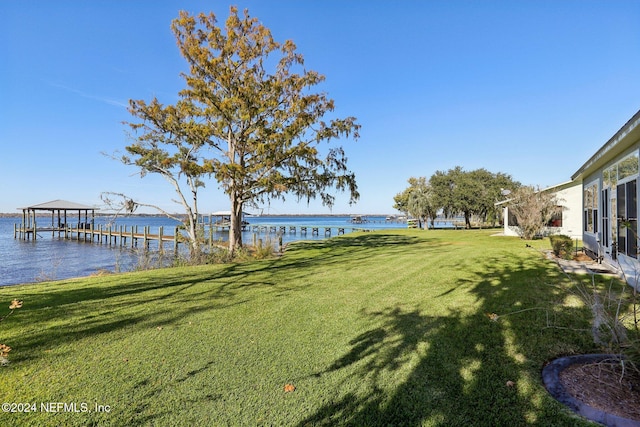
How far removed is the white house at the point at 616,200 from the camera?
21.8 feet

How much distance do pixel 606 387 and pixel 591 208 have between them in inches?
461

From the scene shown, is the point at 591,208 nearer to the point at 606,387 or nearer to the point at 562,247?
the point at 562,247

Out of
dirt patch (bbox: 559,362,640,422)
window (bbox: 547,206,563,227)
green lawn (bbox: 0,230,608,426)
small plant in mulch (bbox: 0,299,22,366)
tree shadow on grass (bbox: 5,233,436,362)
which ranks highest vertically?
window (bbox: 547,206,563,227)

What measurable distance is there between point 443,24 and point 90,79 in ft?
52.9

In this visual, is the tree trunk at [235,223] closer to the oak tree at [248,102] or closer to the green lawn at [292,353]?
the oak tree at [248,102]

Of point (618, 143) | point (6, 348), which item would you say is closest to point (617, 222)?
point (618, 143)

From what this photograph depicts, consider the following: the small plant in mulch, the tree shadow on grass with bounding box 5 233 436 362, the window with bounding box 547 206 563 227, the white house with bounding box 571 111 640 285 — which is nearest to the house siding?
the white house with bounding box 571 111 640 285

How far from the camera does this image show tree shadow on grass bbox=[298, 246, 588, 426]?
Answer: 248 cm

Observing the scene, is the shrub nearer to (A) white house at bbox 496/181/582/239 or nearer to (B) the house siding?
(B) the house siding

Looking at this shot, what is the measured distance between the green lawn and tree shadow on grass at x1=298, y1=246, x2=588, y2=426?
0.6 inches

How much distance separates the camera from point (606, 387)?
9.21 feet

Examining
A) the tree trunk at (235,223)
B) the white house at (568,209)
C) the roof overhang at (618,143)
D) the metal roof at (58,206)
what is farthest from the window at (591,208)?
the metal roof at (58,206)

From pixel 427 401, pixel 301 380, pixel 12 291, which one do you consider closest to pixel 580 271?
pixel 427 401

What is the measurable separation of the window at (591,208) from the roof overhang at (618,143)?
157 cm
